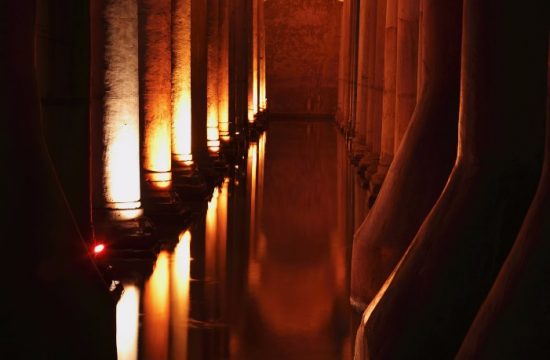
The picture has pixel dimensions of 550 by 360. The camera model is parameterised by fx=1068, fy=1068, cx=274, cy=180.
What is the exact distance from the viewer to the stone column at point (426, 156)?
699 cm

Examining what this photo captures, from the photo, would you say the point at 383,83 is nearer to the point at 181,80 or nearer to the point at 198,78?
the point at 198,78

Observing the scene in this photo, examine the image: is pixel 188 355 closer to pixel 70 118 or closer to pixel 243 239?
pixel 70 118

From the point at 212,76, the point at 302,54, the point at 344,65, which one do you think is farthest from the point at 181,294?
the point at 302,54

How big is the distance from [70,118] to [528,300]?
174 inches

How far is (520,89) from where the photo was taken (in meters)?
4.64

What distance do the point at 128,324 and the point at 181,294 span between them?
113cm

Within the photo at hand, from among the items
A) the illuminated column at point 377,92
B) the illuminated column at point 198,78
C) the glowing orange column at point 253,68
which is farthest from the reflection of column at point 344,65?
the illuminated column at point 198,78

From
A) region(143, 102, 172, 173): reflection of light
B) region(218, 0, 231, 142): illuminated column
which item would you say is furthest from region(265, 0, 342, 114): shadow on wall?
region(143, 102, 172, 173): reflection of light

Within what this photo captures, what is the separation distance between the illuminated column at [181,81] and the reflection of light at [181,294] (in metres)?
2.84

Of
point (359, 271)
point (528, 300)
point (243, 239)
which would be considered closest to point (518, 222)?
point (528, 300)

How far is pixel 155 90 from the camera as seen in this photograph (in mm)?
12109

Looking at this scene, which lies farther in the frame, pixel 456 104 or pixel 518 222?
pixel 456 104

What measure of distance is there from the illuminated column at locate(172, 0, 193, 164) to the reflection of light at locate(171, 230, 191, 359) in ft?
9.30

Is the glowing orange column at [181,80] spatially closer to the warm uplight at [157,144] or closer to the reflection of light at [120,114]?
the warm uplight at [157,144]
